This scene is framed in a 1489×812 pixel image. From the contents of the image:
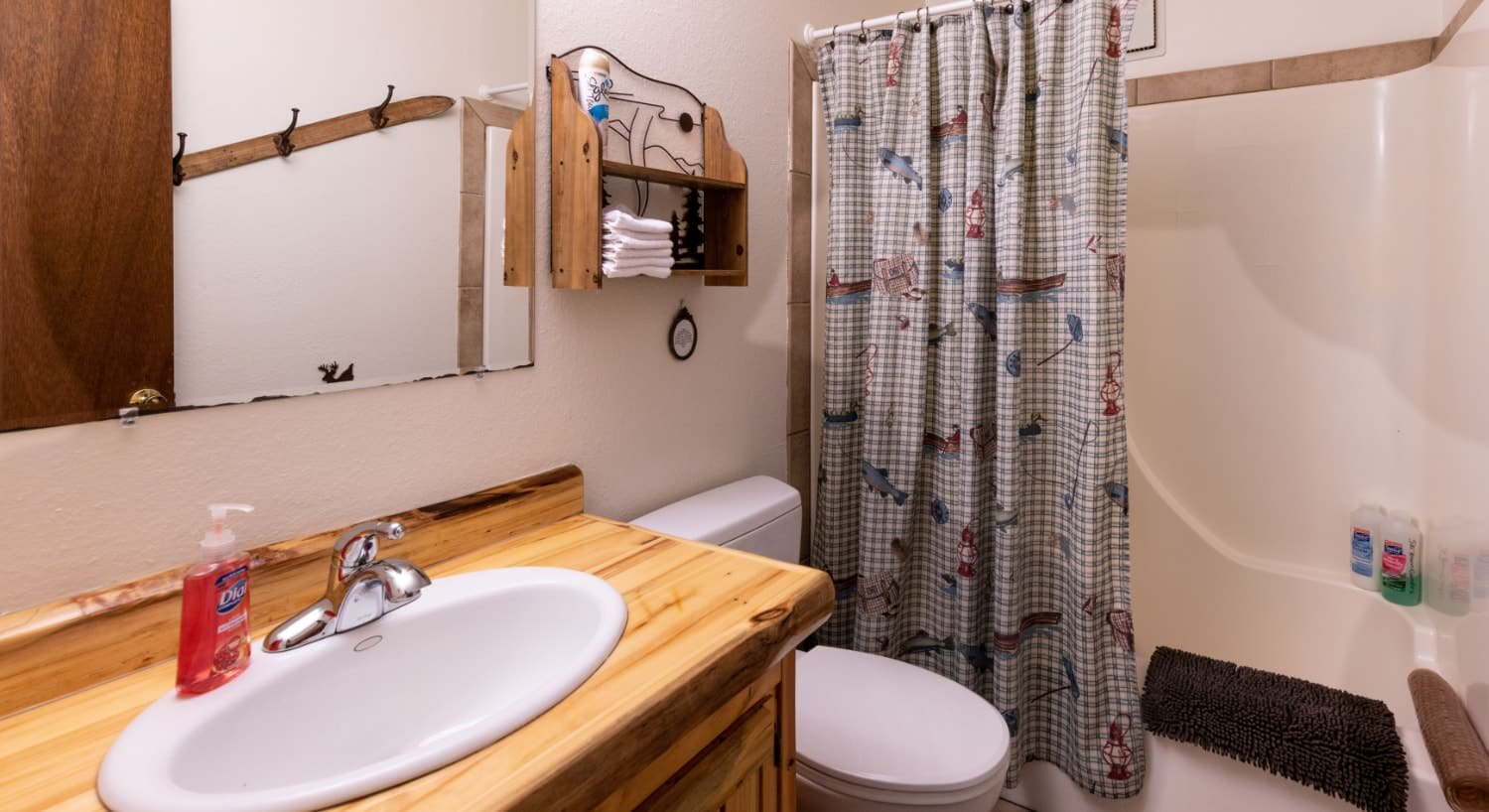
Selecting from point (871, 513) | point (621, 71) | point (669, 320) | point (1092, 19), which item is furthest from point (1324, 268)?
point (621, 71)

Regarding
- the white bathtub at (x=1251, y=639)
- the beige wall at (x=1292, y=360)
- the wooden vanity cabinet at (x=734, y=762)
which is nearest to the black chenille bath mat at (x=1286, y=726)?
the white bathtub at (x=1251, y=639)

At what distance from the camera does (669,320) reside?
1563 millimetres

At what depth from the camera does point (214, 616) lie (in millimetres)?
731

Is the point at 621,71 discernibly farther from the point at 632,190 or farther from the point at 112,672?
the point at 112,672

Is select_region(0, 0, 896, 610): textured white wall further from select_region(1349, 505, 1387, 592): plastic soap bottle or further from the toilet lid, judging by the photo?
select_region(1349, 505, 1387, 592): plastic soap bottle

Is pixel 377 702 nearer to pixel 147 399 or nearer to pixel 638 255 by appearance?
pixel 147 399

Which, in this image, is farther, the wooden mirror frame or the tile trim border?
the tile trim border

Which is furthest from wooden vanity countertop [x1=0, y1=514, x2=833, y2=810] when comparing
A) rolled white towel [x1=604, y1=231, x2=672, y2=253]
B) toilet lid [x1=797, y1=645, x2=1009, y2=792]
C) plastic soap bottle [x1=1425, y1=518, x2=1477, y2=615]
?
plastic soap bottle [x1=1425, y1=518, x2=1477, y2=615]

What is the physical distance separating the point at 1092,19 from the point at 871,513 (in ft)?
3.67

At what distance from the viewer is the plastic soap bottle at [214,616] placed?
0.72 meters

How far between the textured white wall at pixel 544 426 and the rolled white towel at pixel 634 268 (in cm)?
10

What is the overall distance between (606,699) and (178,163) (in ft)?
2.44

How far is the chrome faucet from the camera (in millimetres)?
840

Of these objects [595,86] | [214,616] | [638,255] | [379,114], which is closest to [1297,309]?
[638,255]
